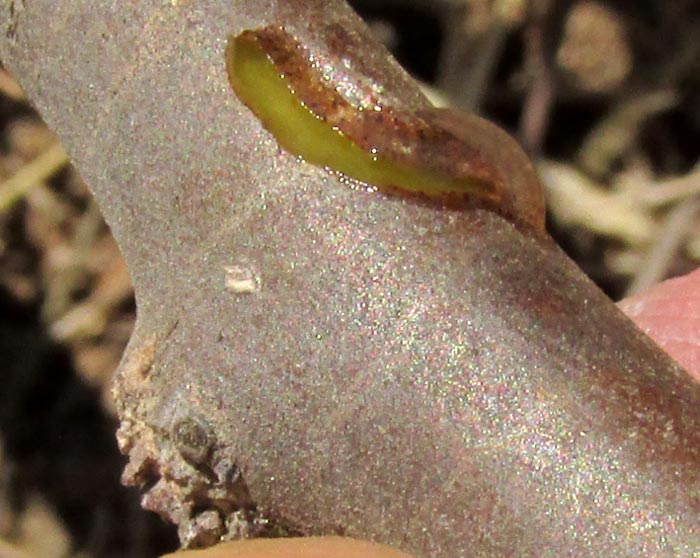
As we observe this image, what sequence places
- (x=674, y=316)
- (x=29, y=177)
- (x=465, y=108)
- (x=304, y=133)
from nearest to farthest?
(x=304, y=133) < (x=674, y=316) < (x=29, y=177) < (x=465, y=108)

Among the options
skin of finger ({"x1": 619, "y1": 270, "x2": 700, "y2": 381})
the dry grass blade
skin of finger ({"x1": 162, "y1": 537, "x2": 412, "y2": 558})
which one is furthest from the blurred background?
skin of finger ({"x1": 162, "y1": 537, "x2": 412, "y2": 558})

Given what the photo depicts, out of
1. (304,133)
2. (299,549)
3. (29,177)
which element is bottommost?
(29,177)

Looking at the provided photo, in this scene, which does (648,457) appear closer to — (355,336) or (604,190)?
(355,336)

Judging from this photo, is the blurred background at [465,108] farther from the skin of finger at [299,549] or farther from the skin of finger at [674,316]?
the skin of finger at [299,549]

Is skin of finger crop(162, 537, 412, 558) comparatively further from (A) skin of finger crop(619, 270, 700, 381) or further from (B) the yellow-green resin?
(A) skin of finger crop(619, 270, 700, 381)

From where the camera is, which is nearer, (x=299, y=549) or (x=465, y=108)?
(x=299, y=549)

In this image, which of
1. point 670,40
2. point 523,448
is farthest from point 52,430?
point 523,448

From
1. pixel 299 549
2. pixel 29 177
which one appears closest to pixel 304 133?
pixel 299 549

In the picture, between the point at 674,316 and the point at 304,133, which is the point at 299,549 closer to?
the point at 304,133
